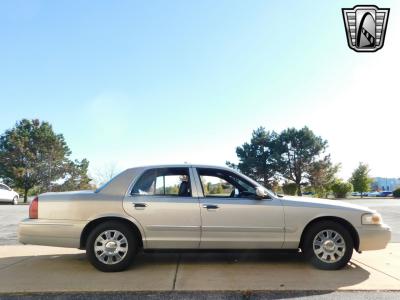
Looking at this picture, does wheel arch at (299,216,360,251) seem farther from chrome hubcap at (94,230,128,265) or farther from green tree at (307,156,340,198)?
green tree at (307,156,340,198)

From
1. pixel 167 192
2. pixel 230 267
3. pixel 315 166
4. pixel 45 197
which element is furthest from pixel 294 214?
pixel 315 166

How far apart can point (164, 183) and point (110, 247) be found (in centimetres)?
123

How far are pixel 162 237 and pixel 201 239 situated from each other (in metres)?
0.58

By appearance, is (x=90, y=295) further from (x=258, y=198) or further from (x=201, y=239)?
(x=258, y=198)

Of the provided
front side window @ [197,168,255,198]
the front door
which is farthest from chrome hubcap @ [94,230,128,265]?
front side window @ [197,168,255,198]

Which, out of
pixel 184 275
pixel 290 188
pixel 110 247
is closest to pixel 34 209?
pixel 110 247

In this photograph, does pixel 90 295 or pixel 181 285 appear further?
pixel 181 285

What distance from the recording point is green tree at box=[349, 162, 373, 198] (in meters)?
61.7

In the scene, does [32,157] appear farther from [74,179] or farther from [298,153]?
[298,153]

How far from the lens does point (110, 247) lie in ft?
18.5

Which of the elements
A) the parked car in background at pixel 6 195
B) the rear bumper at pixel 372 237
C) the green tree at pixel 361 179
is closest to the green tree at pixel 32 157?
the parked car in background at pixel 6 195

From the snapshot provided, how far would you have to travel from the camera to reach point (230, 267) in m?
5.91

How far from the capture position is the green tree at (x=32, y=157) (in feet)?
127

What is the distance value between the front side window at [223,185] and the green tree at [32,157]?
35502 mm
